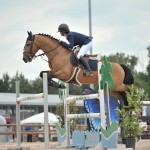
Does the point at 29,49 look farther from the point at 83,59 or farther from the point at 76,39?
the point at 83,59

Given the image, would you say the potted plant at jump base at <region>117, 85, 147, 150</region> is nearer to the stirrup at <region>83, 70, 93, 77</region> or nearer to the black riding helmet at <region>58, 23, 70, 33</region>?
the stirrup at <region>83, 70, 93, 77</region>

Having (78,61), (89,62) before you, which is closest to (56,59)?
(78,61)

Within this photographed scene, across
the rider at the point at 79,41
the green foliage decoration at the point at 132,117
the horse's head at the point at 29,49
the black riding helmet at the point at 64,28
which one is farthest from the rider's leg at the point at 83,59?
the green foliage decoration at the point at 132,117

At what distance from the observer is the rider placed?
29.7ft

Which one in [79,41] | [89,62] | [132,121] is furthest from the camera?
[89,62]

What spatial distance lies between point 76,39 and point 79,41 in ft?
0.30

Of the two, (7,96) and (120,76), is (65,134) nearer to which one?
(120,76)

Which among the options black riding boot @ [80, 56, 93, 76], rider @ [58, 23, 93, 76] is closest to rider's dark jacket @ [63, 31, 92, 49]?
rider @ [58, 23, 93, 76]

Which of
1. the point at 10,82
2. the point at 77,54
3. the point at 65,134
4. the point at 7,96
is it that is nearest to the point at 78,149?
the point at 65,134

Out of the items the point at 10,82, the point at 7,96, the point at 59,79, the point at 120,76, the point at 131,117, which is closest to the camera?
the point at 131,117

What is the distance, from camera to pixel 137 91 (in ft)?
27.9

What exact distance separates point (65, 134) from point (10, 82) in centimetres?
4811

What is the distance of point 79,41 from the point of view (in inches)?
367

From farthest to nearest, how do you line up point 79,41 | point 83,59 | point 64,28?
1. point 79,41
2. point 83,59
3. point 64,28
